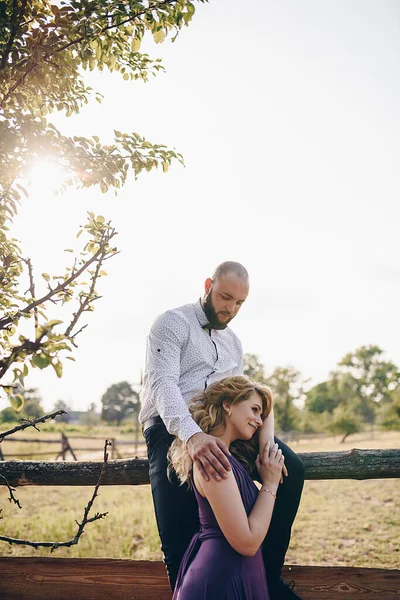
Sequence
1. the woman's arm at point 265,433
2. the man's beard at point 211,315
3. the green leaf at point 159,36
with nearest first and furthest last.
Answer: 1. the green leaf at point 159,36
2. the woman's arm at point 265,433
3. the man's beard at point 211,315

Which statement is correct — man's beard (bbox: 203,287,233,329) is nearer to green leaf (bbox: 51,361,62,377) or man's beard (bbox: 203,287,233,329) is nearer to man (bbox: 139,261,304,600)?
man (bbox: 139,261,304,600)

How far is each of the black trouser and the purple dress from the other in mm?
231

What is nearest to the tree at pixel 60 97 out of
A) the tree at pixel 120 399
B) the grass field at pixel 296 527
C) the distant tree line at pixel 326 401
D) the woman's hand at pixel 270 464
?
the woman's hand at pixel 270 464

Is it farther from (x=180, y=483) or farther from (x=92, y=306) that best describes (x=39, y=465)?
(x=92, y=306)

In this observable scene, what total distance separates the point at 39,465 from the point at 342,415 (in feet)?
153

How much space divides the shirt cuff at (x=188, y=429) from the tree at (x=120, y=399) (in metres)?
89.8

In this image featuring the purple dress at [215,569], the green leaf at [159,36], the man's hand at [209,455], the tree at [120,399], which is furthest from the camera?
the tree at [120,399]

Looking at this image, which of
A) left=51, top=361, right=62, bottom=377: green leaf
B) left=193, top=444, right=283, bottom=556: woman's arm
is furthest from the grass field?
left=51, top=361, right=62, bottom=377: green leaf

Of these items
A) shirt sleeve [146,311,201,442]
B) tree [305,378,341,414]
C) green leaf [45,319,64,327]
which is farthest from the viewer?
tree [305,378,341,414]

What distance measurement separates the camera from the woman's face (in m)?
2.63

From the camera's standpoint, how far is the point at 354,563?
623 cm

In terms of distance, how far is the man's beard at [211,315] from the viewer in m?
3.36

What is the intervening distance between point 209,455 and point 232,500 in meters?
0.25

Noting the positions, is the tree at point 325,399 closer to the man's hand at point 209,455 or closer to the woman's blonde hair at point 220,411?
the woman's blonde hair at point 220,411
